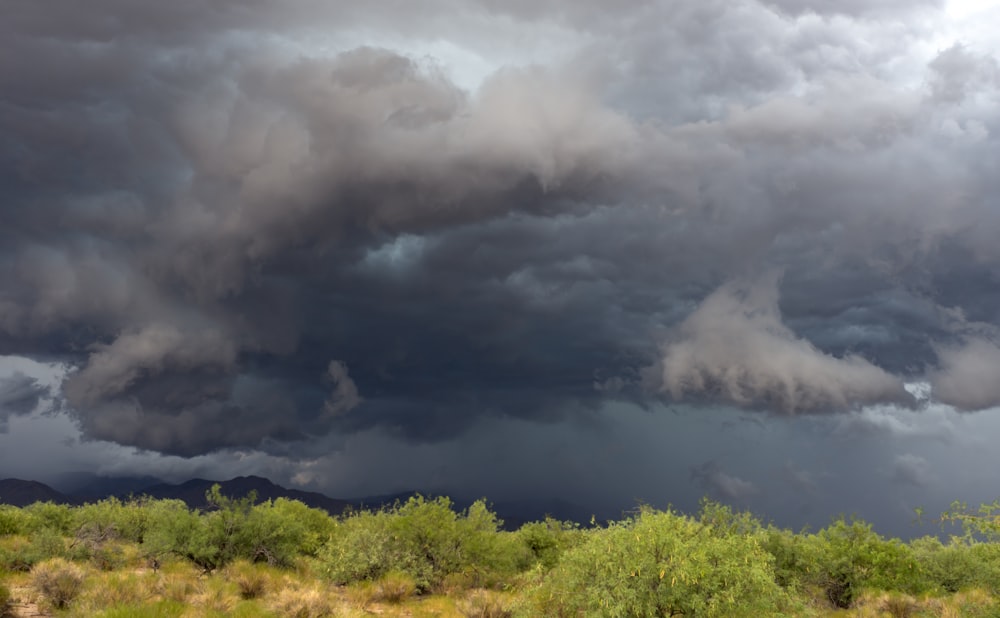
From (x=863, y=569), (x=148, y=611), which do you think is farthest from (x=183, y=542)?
(x=863, y=569)

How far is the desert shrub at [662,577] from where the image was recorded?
62.4 feet

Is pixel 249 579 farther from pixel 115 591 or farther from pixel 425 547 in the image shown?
pixel 425 547

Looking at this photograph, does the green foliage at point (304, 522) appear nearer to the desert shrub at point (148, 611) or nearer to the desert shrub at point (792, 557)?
the desert shrub at point (148, 611)

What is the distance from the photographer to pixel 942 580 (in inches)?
1539

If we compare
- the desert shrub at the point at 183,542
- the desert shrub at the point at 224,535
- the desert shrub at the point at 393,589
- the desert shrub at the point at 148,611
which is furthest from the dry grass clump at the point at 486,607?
the desert shrub at the point at 183,542

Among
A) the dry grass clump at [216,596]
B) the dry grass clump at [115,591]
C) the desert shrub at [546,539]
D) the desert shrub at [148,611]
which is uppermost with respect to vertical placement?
the desert shrub at [546,539]

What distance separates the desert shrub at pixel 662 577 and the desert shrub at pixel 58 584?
1595 cm

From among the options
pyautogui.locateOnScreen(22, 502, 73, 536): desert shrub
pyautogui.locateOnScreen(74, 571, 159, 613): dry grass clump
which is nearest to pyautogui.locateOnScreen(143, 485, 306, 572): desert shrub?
pyautogui.locateOnScreen(74, 571, 159, 613): dry grass clump

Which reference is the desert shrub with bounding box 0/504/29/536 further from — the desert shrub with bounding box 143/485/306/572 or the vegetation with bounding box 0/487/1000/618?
the desert shrub with bounding box 143/485/306/572

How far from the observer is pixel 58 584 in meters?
22.8

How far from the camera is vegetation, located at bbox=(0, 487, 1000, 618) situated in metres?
19.8

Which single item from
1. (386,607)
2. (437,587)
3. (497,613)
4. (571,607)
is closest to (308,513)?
(437,587)

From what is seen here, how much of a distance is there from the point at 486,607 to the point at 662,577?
9.98 m

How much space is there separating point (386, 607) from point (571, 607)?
12.3m
